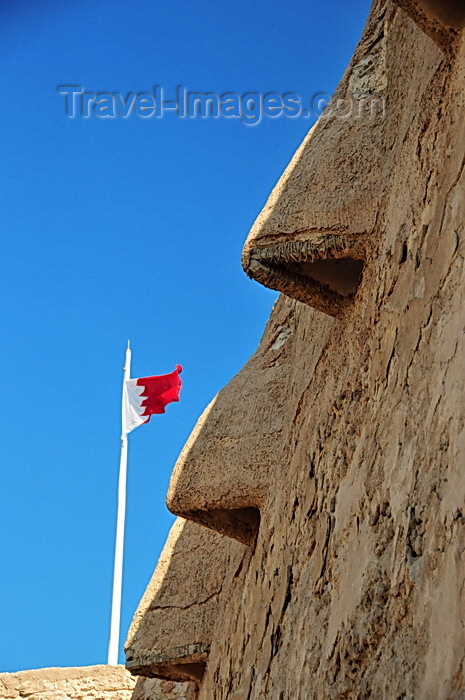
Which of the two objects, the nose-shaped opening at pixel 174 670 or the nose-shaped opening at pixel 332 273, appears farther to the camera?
the nose-shaped opening at pixel 174 670

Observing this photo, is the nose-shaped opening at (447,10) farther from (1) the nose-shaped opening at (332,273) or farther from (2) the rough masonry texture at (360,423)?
(1) the nose-shaped opening at (332,273)

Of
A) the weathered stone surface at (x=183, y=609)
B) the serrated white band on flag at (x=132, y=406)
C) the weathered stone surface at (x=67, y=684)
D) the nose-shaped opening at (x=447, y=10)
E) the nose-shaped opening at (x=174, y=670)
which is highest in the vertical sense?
the nose-shaped opening at (x=447, y=10)

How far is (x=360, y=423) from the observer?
11.9ft

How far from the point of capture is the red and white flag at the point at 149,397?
1293cm

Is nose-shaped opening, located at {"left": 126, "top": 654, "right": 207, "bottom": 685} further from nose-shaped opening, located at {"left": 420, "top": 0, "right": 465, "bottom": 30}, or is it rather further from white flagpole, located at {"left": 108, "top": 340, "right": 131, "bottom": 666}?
nose-shaped opening, located at {"left": 420, "top": 0, "right": 465, "bottom": 30}

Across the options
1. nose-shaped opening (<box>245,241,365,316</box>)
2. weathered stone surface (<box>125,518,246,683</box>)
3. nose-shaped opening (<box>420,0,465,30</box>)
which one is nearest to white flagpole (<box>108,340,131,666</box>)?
weathered stone surface (<box>125,518,246,683</box>)

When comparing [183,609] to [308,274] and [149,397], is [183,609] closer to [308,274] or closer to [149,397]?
[308,274]

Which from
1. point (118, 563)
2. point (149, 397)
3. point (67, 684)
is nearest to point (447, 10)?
point (67, 684)

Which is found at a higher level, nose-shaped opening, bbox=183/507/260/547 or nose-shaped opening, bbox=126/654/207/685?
nose-shaped opening, bbox=183/507/260/547

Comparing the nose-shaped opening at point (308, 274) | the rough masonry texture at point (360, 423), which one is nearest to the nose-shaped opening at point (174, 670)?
the rough masonry texture at point (360, 423)

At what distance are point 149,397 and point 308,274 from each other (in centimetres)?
906

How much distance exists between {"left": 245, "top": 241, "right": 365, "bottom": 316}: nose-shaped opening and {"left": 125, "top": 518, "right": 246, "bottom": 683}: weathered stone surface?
74.5 inches

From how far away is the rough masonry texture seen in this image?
8.85 ft

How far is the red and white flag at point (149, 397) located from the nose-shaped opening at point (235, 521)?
25.7 ft
